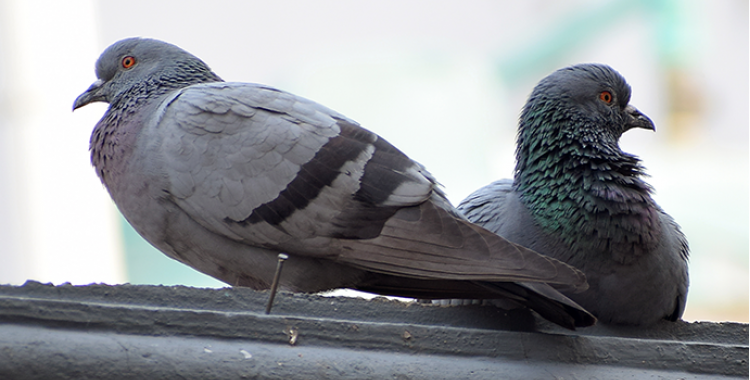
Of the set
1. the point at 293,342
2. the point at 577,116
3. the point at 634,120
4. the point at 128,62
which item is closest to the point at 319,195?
the point at 293,342

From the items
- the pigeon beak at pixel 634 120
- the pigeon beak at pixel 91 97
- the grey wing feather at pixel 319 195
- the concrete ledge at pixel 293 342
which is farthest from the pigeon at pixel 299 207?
the pigeon beak at pixel 634 120

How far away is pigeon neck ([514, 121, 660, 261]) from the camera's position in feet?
7.55

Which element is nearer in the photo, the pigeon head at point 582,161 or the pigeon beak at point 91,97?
the pigeon head at point 582,161

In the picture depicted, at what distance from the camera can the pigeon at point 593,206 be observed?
2.29m

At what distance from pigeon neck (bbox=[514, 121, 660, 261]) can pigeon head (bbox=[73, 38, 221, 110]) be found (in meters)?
1.32

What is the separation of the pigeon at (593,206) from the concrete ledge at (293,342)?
331mm

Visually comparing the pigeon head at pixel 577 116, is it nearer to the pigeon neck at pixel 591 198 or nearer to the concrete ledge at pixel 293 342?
the pigeon neck at pixel 591 198

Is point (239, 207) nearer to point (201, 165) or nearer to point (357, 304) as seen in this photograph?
point (201, 165)

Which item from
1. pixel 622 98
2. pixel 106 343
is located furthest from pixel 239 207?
pixel 622 98

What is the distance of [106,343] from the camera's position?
1.56 metres

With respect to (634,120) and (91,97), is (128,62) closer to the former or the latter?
(91,97)

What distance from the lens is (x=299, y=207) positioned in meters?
2.06

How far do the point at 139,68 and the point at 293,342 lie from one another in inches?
59.7

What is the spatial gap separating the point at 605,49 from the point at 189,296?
20.2 feet
